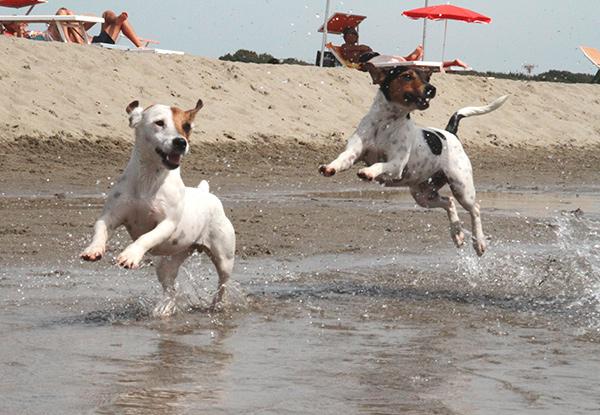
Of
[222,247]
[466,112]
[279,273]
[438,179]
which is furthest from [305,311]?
[466,112]

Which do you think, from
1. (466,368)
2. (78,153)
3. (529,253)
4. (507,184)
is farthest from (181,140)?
(507,184)

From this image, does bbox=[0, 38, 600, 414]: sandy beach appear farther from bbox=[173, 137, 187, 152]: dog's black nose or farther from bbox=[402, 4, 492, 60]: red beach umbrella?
bbox=[402, 4, 492, 60]: red beach umbrella

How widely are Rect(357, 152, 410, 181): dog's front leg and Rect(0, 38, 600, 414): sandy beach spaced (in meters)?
0.79

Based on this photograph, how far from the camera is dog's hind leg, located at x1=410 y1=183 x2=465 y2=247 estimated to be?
962cm

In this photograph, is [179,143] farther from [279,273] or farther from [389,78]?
[279,273]

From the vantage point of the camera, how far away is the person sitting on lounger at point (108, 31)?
69.1ft

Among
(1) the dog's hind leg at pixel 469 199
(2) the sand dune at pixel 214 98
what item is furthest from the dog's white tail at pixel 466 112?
(2) the sand dune at pixel 214 98

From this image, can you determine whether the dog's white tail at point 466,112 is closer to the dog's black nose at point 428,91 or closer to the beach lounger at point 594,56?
the dog's black nose at point 428,91

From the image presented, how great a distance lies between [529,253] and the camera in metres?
11.3

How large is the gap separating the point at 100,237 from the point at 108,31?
1498cm

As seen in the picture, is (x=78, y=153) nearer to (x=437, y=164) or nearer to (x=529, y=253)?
(x=529, y=253)

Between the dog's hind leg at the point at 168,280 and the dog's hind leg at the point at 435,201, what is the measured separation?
244 centimetres

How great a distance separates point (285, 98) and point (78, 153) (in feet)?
18.3

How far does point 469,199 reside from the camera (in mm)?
9648
